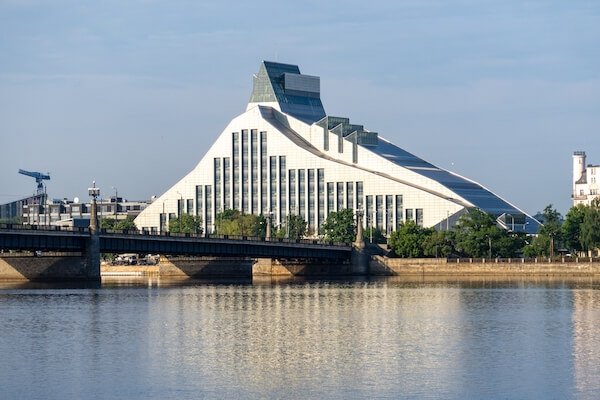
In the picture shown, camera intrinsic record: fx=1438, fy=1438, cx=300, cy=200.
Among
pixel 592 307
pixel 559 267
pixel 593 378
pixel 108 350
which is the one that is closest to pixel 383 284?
pixel 559 267

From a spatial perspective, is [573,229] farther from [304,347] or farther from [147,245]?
[304,347]

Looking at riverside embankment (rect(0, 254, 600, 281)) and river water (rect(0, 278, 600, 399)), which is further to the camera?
riverside embankment (rect(0, 254, 600, 281))

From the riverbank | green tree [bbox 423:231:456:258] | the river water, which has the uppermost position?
green tree [bbox 423:231:456:258]

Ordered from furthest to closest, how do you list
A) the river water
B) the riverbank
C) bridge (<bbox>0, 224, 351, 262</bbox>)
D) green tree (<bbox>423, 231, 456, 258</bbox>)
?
green tree (<bbox>423, 231, 456, 258</bbox>) < the riverbank < bridge (<bbox>0, 224, 351, 262</bbox>) < the river water

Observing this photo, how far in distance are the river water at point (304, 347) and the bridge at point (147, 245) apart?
90.6 ft

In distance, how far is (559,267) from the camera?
16638 cm

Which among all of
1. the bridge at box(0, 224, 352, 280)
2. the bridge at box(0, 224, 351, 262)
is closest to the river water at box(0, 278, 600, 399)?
the bridge at box(0, 224, 351, 262)

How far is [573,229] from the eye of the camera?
185 meters

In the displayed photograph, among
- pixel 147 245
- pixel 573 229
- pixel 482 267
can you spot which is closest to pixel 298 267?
pixel 482 267

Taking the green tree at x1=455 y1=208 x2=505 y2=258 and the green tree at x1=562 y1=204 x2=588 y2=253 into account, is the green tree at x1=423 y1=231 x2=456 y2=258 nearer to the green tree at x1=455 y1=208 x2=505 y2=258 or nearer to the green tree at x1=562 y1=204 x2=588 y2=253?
the green tree at x1=455 y1=208 x2=505 y2=258

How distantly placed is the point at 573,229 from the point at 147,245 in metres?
58.0

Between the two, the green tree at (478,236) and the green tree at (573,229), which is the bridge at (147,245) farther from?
the green tree at (573,229)

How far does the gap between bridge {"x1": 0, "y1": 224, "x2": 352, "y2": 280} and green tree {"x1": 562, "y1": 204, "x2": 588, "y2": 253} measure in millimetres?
28114

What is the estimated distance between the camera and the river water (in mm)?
57875
